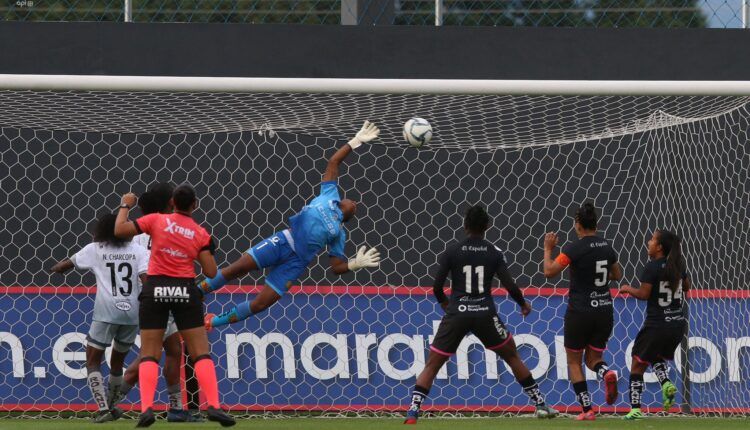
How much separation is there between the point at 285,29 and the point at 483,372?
11.8ft

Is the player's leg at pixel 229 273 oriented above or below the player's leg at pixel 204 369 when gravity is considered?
above

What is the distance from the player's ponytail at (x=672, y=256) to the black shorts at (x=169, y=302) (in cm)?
374

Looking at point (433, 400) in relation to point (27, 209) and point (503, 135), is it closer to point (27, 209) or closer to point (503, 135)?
point (503, 135)

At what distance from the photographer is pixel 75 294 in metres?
10.5

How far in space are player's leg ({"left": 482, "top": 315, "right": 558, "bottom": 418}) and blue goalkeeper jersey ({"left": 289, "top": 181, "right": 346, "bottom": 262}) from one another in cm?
133

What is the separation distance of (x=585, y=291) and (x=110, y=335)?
3425 millimetres

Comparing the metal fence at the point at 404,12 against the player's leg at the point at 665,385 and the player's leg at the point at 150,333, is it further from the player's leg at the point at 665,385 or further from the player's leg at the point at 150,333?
the player's leg at the point at 150,333

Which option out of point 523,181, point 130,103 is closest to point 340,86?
point 130,103

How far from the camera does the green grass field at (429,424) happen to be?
27.3 feet

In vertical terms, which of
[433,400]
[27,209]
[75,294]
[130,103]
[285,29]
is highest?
[285,29]

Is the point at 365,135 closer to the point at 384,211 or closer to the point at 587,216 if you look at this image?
the point at 587,216

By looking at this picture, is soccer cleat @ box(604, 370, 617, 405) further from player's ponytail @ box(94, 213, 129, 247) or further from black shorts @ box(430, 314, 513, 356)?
player's ponytail @ box(94, 213, 129, 247)

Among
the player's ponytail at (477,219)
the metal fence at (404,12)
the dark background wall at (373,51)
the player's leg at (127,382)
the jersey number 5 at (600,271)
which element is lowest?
the player's leg at (127,382)

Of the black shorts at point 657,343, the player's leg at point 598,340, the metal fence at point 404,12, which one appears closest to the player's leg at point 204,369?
the player's leg at point 598,340
